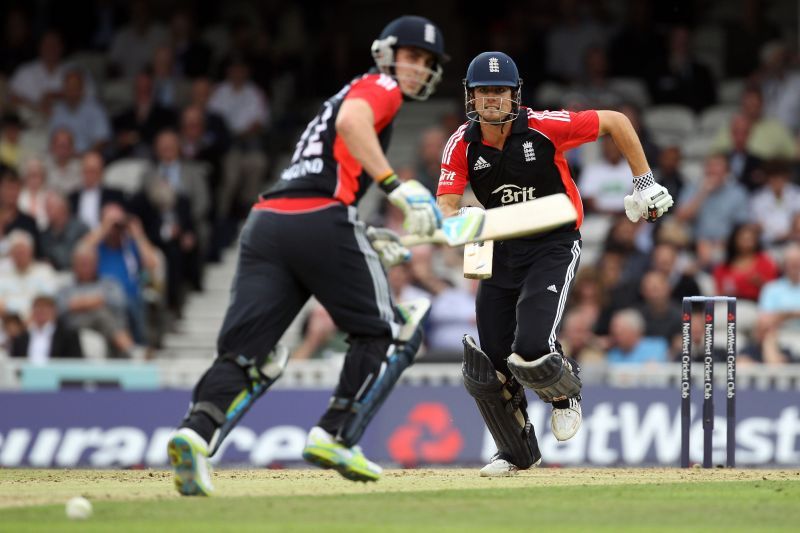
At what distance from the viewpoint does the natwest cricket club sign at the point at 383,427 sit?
41.9 ft

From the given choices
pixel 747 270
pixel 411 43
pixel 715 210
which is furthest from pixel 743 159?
pixel 411 43

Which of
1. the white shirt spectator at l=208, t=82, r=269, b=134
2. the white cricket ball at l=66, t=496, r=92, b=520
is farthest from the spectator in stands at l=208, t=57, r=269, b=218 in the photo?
the white cricket ball at l=66, t=496, r=92, b=520

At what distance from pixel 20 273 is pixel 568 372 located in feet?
25.5

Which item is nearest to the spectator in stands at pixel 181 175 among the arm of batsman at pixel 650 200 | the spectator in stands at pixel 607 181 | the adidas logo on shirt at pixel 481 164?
the spectator in stands at pixel 607 181

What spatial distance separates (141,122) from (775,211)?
698cm

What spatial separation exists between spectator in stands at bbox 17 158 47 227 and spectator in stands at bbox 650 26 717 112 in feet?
21.5

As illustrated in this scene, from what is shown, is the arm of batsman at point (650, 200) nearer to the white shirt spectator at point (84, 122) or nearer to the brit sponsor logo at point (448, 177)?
the brit sponsor logo at point (448, 177)

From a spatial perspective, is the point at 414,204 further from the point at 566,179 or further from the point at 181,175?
the point at 181,175

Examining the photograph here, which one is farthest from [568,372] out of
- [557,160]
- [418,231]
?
[418,231]

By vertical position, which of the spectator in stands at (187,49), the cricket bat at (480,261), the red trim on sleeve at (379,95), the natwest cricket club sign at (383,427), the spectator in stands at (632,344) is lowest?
the natwest cricket club sign at (383,427)

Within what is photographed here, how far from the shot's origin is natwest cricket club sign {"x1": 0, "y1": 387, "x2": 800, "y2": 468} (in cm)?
1278

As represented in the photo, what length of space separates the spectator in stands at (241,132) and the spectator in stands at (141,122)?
23.7 inches

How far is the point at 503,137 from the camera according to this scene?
902 centimetres

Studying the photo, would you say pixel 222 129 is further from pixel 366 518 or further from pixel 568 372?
pixel 366 518
